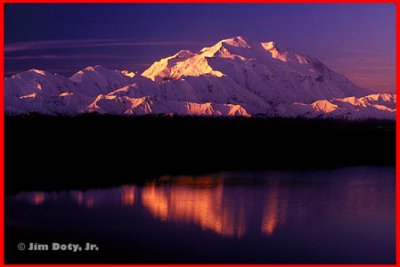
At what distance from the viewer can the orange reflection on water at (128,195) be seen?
35.2m

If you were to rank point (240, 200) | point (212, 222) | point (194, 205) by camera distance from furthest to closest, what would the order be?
point (240, 200)
point (194, 205)
point (212, 222)

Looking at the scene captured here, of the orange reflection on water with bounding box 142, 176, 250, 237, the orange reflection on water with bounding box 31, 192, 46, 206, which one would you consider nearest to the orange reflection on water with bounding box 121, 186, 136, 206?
the orange reflection on water with bounding box 142, 176, 250, 237

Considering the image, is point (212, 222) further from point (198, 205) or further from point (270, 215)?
point (198, 205)

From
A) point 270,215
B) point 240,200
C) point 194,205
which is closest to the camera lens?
point 270,215

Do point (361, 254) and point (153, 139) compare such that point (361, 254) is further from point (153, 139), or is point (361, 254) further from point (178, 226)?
point (153, 139)

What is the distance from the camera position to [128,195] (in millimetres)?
37812

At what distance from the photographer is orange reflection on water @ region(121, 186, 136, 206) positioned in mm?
35250

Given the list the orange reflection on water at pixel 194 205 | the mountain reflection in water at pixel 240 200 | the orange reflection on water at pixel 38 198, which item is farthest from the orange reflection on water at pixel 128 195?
the orange reflection on water at pixel 38 198

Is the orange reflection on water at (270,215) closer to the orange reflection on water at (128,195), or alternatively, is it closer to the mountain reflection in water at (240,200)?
the mountain reflection in water at (240,200)

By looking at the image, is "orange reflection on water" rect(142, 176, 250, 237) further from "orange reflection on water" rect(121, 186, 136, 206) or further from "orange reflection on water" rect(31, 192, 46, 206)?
"orange reflection on water" rect(31, 192, 46, 206)

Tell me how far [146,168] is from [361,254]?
29.0 m

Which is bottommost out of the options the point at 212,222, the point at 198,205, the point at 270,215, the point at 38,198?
the point at 38,198

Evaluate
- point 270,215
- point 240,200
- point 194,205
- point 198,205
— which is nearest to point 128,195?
point 194,205

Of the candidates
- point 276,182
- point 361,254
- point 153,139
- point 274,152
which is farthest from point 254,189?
point 153,139
